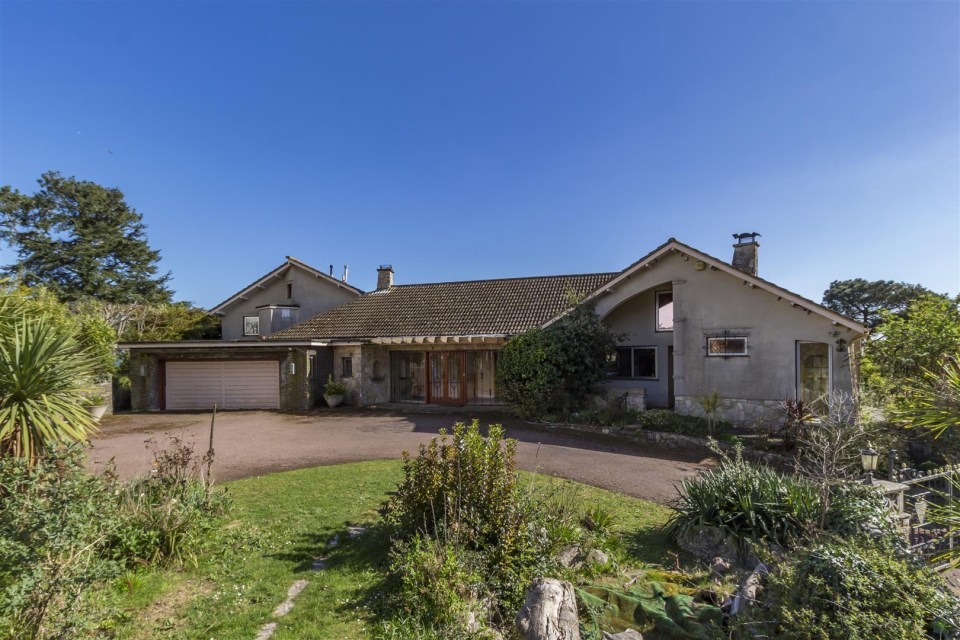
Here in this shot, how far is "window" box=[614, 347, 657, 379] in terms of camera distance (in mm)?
17906

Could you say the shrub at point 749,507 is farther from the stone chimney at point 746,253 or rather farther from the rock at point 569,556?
the stone chimney at point 746,253

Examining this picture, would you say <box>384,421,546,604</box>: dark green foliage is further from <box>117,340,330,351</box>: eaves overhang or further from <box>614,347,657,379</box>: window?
<box>117,340,330,351</box>: eaves overhang

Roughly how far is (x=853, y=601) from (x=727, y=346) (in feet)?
42.6

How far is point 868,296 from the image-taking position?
41906 mm

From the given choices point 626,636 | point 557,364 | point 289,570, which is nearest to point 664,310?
point 557,364

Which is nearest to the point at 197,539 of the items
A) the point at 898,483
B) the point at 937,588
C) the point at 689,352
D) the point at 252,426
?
the point at 937,588

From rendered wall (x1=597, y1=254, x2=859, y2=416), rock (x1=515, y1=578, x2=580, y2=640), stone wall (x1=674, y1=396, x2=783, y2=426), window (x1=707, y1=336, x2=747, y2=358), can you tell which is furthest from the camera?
window (x1=707, y1=336, x2=747, y2=358)

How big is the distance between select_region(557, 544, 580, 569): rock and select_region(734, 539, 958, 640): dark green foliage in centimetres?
174

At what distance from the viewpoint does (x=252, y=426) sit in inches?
625

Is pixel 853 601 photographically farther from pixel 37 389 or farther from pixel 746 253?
pixel 746 253

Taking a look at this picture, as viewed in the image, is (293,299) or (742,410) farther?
(293,299)

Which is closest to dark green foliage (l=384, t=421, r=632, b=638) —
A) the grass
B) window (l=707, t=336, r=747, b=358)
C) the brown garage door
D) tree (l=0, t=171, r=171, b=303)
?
the grass

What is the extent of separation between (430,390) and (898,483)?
16.8m

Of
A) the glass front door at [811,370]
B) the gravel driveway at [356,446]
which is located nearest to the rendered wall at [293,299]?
the gravel driveway at [356,446]
